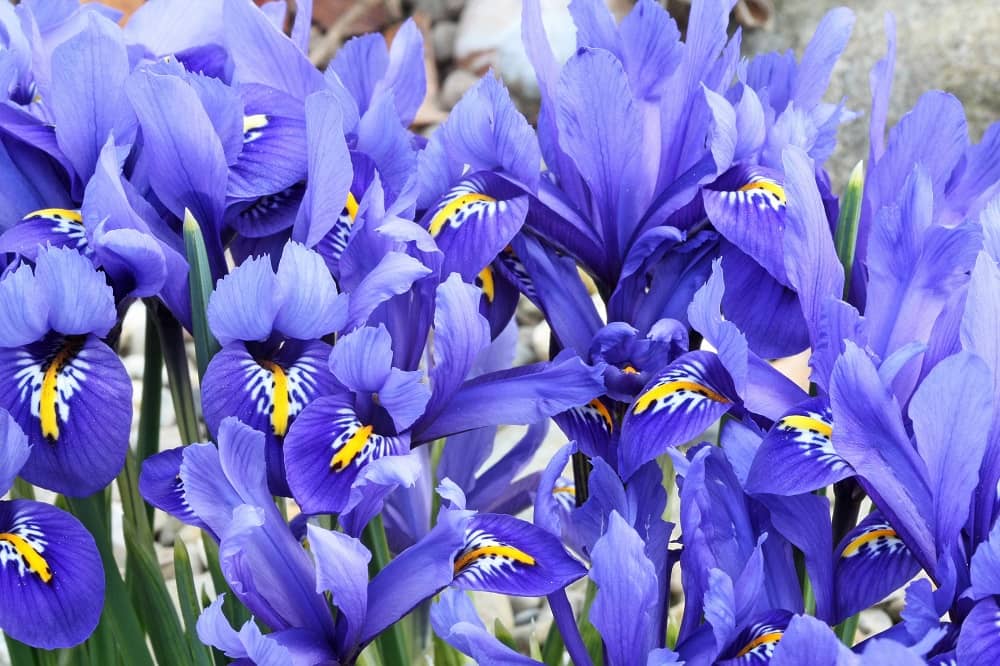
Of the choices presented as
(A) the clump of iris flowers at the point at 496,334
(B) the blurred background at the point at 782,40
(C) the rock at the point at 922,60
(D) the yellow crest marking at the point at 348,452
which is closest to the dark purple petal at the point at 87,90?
(A) the clump of iris flowers at the point at 496,334

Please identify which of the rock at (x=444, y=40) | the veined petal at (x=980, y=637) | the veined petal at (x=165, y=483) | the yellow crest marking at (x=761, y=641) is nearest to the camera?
the veined petal at (x=980, y=637)

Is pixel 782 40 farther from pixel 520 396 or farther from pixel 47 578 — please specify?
pixel 47 578

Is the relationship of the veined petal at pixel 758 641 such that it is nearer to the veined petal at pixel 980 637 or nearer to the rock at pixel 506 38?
the veined petal at pixel 980 637

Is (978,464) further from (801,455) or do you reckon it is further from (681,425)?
(681,425)

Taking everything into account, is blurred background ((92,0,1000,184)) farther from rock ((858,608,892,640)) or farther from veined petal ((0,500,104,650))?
veined petal ((0,500,104,650))

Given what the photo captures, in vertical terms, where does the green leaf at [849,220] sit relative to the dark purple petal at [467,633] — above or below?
above

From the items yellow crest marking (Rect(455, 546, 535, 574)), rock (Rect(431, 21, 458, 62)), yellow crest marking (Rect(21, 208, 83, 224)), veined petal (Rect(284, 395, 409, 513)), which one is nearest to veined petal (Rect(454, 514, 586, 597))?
yellow crest marking (Rect(455, 546, 535, 574))

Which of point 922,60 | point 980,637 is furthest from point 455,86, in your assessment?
point 980,637
